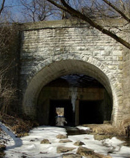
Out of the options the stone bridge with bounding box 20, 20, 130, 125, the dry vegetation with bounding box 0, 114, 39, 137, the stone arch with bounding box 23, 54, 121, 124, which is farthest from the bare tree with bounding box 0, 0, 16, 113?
the dry vegetation with bounding box 0, 114, 39, 137

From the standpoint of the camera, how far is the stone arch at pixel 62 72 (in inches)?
301

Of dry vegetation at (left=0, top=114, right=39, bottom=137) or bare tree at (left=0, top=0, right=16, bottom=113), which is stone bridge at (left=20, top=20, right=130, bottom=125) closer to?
bare tree at (left=0, top=0, right=16, bottom=113)

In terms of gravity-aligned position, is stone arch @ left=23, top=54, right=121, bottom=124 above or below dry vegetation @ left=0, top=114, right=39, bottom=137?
above

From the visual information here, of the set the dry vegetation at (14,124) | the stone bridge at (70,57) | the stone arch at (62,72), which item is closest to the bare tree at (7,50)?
the stone bridge at (70,57)

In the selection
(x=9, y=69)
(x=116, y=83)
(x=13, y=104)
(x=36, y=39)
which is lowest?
(x=13, y=104)

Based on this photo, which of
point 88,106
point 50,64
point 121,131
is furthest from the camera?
point 88,106

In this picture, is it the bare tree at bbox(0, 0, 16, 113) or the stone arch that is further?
the bare tree at bbox(0, 0, 16, 113)

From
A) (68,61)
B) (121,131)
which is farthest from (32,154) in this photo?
(68,61)

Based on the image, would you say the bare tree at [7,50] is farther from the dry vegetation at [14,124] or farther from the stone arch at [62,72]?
the dry vegetation at [14,124]

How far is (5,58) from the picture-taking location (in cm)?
804

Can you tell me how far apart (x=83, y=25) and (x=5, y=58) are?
3.40 m

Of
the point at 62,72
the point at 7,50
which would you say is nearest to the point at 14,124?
the point at 7,50

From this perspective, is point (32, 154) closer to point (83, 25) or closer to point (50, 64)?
point (50, 64)

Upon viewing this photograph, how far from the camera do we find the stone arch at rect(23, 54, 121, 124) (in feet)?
25.1
